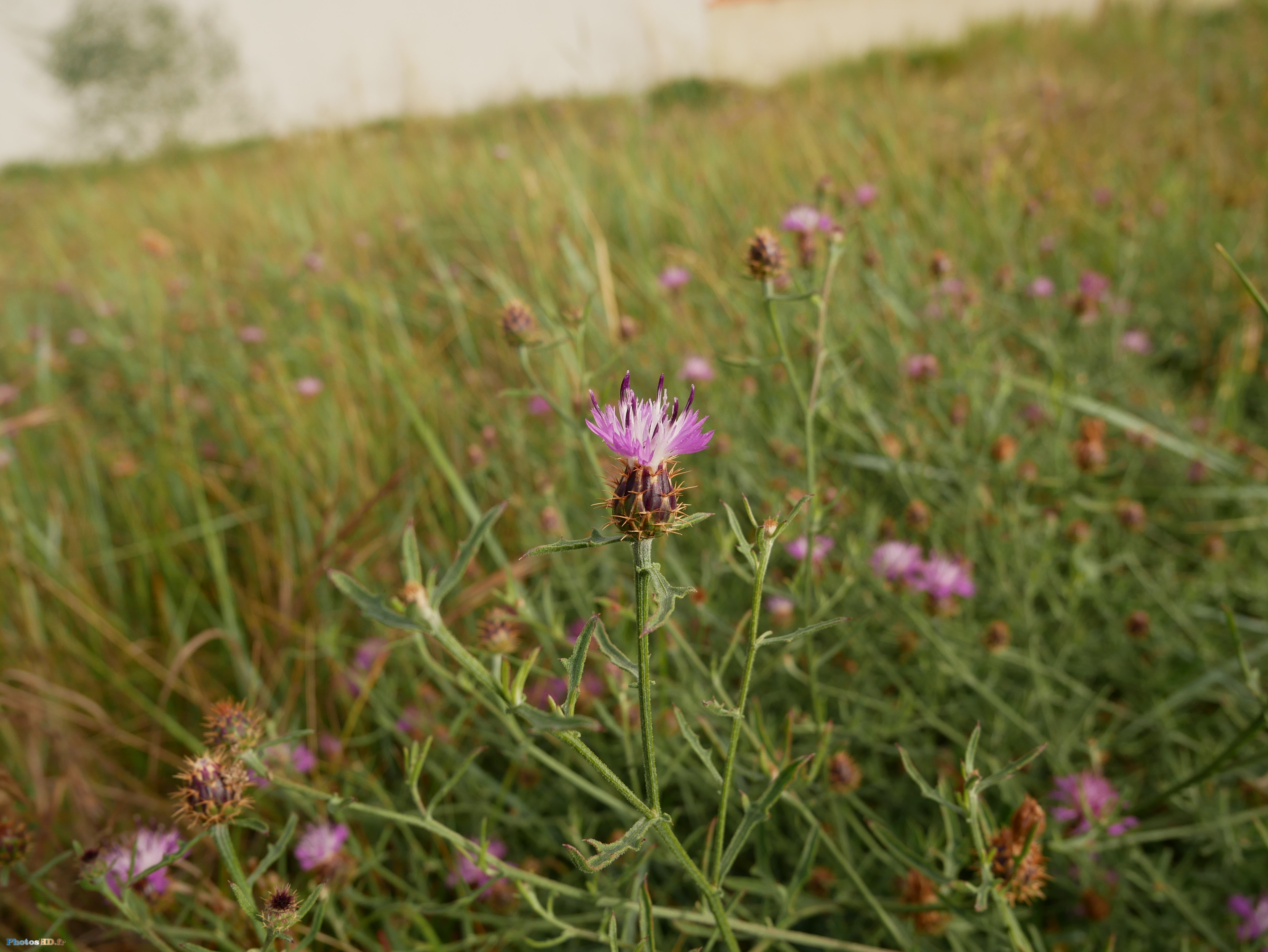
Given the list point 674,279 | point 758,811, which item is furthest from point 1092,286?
point 758,811

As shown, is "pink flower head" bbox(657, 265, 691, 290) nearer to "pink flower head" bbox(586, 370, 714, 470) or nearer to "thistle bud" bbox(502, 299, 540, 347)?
"thistle bud" bbox(502, 299, 540, 347)

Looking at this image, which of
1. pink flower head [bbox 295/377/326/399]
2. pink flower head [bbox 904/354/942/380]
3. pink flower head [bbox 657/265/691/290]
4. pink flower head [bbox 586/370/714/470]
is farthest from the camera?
pink flower head [bbox 295/377/326/399]

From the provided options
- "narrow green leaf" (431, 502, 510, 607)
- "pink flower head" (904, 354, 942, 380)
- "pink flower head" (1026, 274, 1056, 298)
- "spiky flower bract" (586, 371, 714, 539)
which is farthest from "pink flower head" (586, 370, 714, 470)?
"pink flower head" (1026, 274, 1056, 298)

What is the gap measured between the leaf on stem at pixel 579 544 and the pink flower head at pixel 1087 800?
760mm

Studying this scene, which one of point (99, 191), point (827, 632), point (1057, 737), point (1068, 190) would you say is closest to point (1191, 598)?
point (1057, 737)

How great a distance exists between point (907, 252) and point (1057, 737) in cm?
170

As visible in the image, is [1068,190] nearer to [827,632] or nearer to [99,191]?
[827,632]

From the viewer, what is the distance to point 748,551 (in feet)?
1.83

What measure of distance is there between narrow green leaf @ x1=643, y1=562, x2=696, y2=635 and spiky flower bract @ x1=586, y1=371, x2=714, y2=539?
3cm

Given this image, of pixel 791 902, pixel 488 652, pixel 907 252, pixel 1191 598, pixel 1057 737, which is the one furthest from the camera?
pixel 907 252

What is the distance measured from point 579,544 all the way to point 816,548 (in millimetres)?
629

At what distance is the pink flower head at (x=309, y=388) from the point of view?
84.7 inches

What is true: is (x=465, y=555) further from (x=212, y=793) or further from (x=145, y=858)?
(x=145, y=858)

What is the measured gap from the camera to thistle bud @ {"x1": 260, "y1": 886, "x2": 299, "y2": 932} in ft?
2.00
